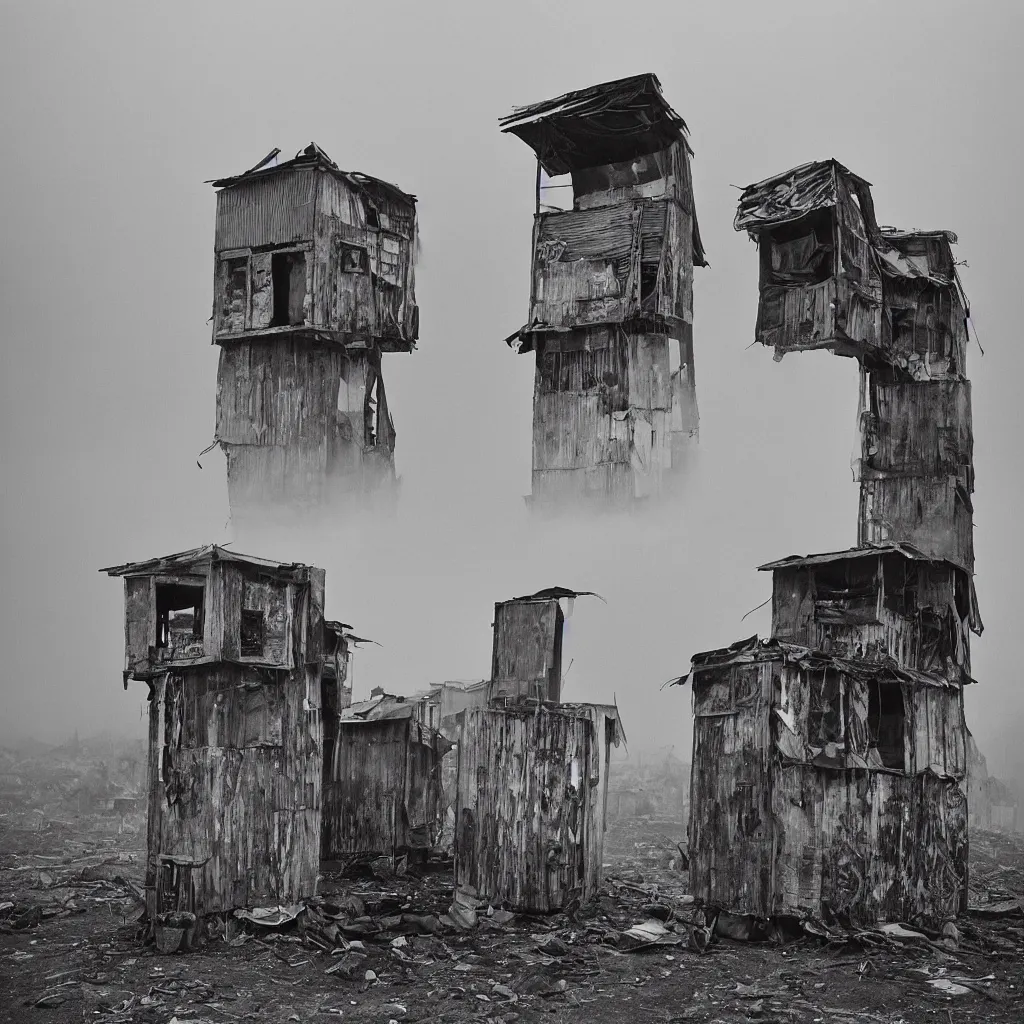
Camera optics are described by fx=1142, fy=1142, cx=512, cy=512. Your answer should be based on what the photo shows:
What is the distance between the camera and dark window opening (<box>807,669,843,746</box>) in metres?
18.8

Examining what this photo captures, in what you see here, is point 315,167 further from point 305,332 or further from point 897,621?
point 897,621

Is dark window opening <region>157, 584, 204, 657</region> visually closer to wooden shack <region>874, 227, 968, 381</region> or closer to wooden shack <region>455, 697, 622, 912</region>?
Answer: wooden shack <region>455, 697, 622, 912</region>

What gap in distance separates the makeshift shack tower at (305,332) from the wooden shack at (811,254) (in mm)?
7326

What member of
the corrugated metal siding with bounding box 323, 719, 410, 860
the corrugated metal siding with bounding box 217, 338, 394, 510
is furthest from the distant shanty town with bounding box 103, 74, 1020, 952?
the corrugated metal siding with bounding box 323, 719, 410, 860

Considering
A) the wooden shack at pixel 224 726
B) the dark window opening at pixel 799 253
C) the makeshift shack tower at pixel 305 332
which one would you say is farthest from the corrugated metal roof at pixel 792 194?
the wooden shack at pixel 224 726

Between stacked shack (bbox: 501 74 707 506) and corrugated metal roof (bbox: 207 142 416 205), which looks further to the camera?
corrugated metal roof (bbox: 207 142 416 205)

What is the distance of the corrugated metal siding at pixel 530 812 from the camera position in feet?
67.2

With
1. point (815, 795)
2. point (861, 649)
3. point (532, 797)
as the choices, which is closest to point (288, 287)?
point (532, 797)

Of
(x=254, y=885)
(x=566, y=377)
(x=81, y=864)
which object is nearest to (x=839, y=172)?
(x=566, y=377)

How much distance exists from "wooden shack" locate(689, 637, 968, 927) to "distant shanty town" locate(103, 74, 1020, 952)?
1.8 inches

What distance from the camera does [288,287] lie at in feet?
54.7

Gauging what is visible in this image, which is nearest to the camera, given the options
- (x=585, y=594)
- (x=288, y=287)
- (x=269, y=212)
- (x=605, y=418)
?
(x=605, y=418)

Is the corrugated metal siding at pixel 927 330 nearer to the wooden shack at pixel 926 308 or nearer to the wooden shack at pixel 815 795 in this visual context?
the wooden shack at pixel 926 308

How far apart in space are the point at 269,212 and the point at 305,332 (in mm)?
2245
